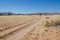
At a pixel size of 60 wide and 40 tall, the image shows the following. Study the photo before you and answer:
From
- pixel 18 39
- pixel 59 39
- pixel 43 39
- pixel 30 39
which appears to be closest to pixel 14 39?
pixel 18 39

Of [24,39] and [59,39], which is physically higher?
[24,39]

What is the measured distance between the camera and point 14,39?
580 inches

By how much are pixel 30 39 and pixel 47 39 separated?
6.26ft

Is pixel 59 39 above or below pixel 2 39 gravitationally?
below

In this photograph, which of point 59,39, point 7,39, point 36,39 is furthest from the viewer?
point 59,39

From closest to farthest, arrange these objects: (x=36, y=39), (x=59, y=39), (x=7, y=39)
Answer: (x=7, y=39), (x=36, y=39), (x=59, y=39)

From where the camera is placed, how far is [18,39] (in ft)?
49.1

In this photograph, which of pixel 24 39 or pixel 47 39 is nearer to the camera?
pixel 24 39

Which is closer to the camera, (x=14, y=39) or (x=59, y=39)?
(x=14, y=39)

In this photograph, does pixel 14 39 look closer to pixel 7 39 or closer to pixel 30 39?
pixel 7 39

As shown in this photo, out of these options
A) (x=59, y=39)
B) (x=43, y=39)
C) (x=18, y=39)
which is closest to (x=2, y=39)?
(x=18, y=39)

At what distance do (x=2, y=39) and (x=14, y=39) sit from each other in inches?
43.2

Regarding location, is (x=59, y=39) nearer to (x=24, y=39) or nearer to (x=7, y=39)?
(x=24, y=39)

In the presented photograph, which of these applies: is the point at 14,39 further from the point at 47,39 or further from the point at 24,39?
the point at 47,39
